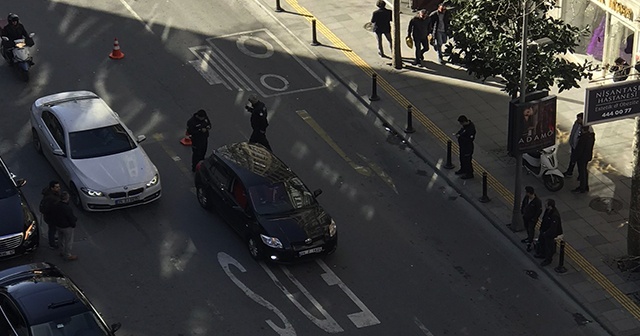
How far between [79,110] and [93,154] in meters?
1.72

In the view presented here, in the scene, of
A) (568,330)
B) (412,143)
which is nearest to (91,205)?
(412,143)

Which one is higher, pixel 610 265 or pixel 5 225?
pixel 5 225

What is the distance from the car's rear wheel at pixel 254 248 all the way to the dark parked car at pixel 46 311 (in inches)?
177

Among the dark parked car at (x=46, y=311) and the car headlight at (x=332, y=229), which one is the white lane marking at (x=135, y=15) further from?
the dark parked car at (x=46, y=311)

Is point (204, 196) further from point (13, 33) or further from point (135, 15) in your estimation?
point (135, 15)

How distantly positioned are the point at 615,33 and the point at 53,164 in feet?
50.1

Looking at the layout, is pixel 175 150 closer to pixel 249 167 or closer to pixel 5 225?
pixel 249 167

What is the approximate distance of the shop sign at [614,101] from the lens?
2469cm

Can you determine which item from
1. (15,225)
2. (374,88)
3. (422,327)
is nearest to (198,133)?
(15,225)

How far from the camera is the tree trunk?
82.3 feet

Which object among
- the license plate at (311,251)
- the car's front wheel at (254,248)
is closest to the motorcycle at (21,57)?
the car's front wheel at (254,248)

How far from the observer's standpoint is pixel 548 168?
28.7 m

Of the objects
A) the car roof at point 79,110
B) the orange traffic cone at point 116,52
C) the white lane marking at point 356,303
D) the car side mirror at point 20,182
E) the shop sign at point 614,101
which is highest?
the shop sign at point 614,101

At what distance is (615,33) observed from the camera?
32969mm
